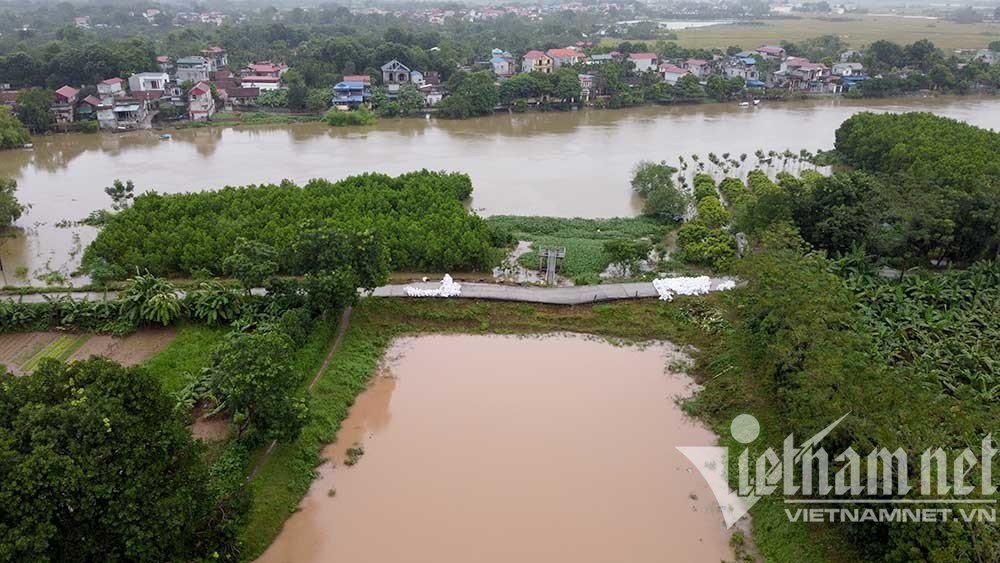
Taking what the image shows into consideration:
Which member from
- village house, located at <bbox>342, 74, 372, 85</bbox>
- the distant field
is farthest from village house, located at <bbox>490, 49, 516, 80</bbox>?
the distant field

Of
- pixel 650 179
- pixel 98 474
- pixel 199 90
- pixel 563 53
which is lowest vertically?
pixel 98 474

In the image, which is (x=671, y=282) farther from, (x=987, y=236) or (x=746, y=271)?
(x=987, y=236)

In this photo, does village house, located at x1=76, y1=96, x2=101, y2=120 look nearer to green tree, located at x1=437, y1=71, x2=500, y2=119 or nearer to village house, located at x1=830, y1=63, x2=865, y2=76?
green tree, located at x1=437, y1=71, x2=500, y2=119

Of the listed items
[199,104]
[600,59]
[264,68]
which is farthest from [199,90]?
[600,59]

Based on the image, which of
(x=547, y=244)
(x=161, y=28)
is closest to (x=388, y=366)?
→ (x=547, y=244)

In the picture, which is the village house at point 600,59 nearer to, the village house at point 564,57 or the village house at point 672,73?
the village house at point 564,57

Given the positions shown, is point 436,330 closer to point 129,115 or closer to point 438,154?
point 438,154

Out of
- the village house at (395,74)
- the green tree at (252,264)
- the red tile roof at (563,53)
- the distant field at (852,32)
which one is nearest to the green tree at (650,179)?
the green tree at (252,264)
